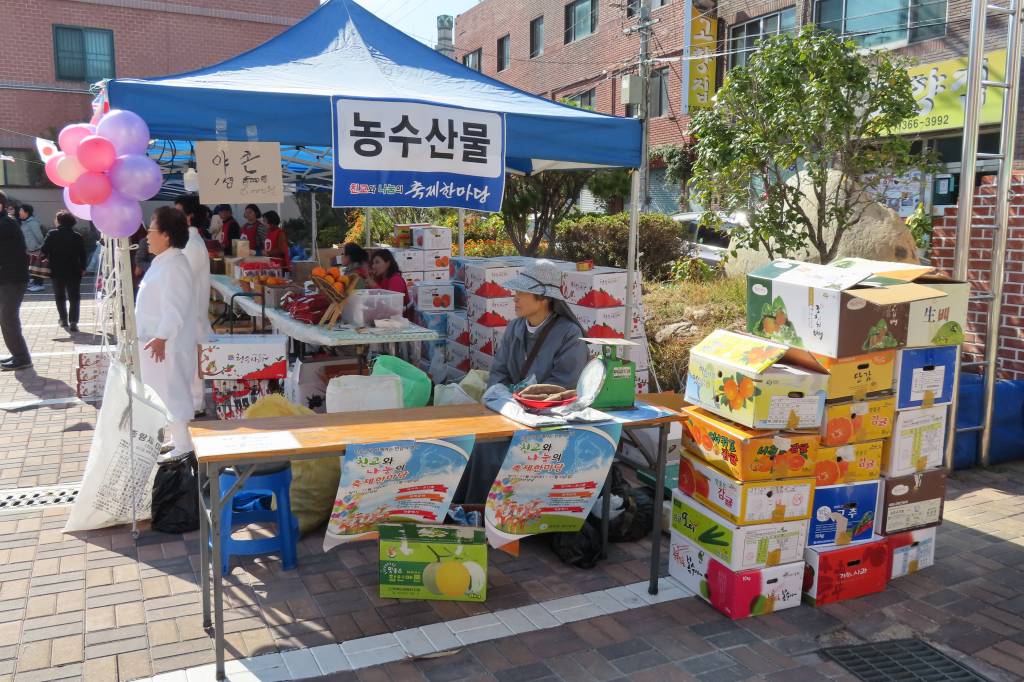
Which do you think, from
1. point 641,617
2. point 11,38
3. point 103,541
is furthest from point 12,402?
point 11,38

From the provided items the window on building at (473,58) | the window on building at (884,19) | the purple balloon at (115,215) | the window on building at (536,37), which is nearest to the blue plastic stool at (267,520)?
the purple balloon at (115,215)

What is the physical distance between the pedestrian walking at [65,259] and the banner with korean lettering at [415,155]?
26.5 feet

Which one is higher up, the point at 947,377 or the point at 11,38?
the point at 11,38

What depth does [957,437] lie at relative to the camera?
6.07 m

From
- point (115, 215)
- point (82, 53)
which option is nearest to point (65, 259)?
point (115, 215)

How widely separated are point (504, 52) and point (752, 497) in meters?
30.8

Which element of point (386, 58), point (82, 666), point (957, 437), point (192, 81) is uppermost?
point (386, 58)

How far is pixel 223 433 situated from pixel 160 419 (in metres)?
1.44

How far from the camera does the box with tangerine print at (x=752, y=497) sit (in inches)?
151

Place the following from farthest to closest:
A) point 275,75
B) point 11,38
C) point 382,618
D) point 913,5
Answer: point 11,38 → point 913,5 → point 275,75 → point 382,618

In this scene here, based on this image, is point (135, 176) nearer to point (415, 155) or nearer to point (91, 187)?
point (91, 187)

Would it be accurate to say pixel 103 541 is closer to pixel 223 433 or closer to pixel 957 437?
pixel 223 433

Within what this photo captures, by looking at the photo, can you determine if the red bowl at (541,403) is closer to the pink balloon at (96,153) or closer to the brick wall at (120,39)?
the pink balloon at (96,153)

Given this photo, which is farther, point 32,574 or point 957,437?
point 957,437
